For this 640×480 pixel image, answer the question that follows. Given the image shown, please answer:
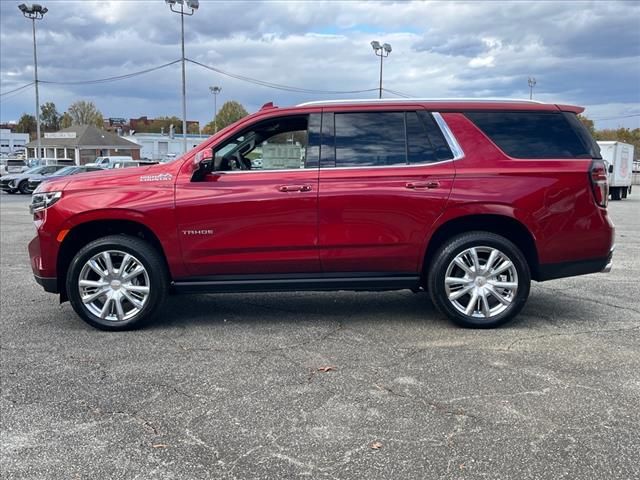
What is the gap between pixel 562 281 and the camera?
762 cm

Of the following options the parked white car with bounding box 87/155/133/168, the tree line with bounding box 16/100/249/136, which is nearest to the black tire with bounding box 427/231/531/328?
the parked white car with bounding box 87/155/133/168

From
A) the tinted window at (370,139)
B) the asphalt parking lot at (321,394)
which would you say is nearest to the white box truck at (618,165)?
the asphalt parking lot at (321,394)

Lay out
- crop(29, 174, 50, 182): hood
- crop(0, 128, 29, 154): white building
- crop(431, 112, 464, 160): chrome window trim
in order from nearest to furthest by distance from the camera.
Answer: crop(431, 112, 464, 160): chrome window trim < crop(29, 174, 50, 182): hood < crop(0, 128, 29, 154): white building

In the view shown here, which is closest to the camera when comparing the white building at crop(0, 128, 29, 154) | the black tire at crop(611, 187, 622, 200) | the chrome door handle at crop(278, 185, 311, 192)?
the chrome door handle at crop(278, 185, 311, 192)

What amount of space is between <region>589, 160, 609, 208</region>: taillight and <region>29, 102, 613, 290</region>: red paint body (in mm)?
54

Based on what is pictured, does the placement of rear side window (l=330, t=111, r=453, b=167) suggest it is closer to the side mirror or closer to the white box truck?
the side mirror

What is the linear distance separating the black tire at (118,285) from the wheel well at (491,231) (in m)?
2.38

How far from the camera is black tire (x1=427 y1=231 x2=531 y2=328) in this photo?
17.4ft

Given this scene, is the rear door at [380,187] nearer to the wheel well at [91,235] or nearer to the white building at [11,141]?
the wheel well at [91,235]

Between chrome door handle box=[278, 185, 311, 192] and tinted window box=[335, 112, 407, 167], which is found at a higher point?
tinted window box=[335, 112, 407, 167]

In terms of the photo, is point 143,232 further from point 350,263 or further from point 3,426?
point 3,426

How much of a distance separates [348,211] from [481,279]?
1.32m

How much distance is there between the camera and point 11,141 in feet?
400

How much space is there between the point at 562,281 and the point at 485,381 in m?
3.95
